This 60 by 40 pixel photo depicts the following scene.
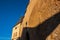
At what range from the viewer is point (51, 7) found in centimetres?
1484

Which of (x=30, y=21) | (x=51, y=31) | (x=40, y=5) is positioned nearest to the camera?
(x=51, y=31)

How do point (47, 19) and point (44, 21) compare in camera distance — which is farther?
point (44, 21)

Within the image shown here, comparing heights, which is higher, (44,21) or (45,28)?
(44,21)

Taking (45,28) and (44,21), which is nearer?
(45,28)

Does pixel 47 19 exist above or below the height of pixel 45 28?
above

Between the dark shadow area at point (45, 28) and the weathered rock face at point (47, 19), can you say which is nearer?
the weathered rock face at point (47, 19)

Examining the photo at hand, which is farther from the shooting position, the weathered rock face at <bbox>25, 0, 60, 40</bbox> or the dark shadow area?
the dark shadow area

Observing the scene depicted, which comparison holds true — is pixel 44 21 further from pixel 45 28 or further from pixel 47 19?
pixel 45 28

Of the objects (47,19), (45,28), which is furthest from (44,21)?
(45,28)

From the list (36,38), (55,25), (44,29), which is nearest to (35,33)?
(36,38)

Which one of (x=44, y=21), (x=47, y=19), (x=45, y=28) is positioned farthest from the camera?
(x=44, y=21)

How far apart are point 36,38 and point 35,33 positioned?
0.63 meters

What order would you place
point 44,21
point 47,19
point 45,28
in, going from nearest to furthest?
point 45,28, point 47,19, point 44,21

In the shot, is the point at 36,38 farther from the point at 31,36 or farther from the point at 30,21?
the point at 30,21
